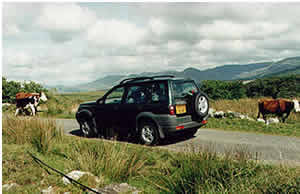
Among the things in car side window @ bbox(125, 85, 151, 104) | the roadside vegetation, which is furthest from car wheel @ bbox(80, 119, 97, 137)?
the roadside vegetation

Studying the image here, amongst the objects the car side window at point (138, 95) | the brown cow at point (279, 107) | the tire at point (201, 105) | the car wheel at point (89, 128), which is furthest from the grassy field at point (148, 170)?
the brown cow at point (279, 107)

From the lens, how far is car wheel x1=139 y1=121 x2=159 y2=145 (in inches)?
316

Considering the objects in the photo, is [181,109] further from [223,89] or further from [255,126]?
[223,89]

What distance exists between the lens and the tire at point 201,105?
8172 mm

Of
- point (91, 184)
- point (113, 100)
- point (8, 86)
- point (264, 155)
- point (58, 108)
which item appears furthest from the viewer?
point (8, 86)

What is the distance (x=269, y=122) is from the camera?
12000 mm

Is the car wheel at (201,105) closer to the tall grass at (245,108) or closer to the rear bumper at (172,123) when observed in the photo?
the rear bumper at (172,123)

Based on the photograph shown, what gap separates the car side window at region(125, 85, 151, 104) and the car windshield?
86 cm

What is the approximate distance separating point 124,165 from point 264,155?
3.72 metres

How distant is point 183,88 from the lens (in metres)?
8.42

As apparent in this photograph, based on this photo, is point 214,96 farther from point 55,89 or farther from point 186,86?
point 186,86

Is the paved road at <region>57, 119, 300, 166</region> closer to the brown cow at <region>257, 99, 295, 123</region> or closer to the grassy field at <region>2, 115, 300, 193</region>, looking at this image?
the grassy field at <region>2, 115, 300, 193</region>

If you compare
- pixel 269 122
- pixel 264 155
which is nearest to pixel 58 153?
pixel 264 155

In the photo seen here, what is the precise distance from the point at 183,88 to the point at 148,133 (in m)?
1.78
